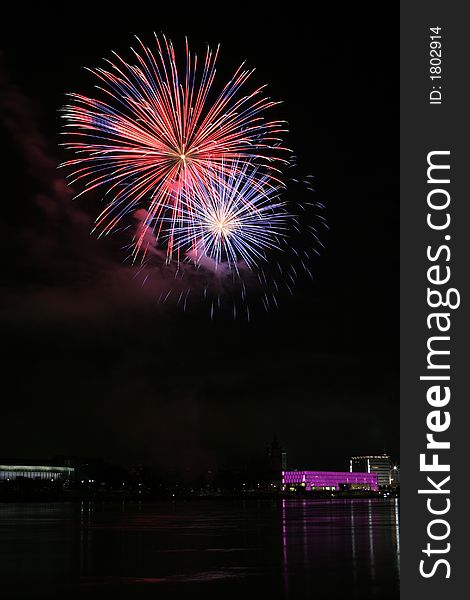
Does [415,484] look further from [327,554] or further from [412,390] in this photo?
[327,554]

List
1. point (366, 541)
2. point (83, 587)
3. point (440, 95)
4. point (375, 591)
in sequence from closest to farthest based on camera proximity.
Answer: point (375, 591) → point (83, 587) → point (440, 95) → point (366, 541)

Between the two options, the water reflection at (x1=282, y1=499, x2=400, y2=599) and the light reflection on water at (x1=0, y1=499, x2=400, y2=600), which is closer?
the water reflection at (x1=282, y1=499, x2=400, y2=599)

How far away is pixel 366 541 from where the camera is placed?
3431cm

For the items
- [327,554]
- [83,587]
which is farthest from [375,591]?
[327,554]

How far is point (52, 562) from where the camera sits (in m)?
26.9

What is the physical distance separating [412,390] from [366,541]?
1528cm

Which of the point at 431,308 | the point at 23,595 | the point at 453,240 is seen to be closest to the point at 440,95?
the point at 453,240

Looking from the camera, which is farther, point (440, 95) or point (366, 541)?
point (366, 541)

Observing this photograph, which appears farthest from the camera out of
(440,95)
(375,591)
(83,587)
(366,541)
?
(366,541)

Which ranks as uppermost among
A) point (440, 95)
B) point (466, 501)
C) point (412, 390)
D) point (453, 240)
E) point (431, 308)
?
point (440, 95)

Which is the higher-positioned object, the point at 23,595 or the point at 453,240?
the point at 453,240

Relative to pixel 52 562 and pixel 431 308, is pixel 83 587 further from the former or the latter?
pixel 431 308

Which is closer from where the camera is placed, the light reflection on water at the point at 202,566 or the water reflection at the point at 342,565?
the water reflection at the point at 342,565

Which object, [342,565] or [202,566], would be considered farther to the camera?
[202,566]
